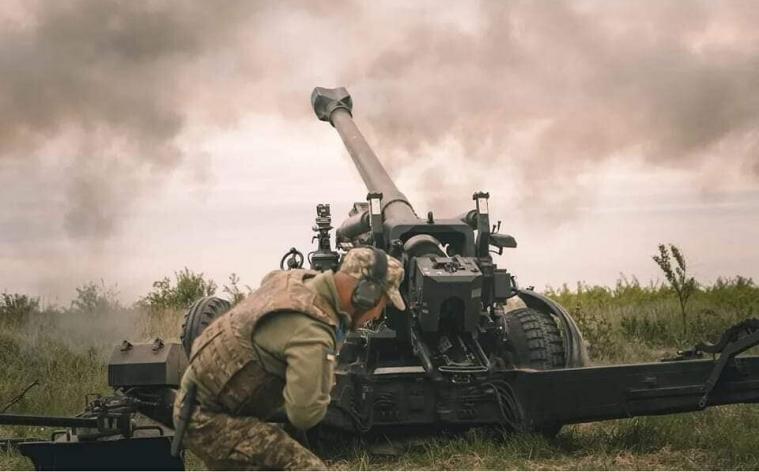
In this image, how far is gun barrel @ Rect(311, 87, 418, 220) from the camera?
8702mm

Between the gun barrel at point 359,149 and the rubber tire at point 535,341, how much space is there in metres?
1.13

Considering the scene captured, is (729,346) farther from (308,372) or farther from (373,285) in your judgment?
(308,372)

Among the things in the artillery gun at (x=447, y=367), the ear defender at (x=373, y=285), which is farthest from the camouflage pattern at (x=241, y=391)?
the artillery gun at (x=447, y=367)

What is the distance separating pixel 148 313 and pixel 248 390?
10.6 metres

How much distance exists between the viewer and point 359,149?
10125 mm

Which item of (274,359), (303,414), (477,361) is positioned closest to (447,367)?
(477,361)

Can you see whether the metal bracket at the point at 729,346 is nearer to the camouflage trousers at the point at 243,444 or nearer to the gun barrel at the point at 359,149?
the gun barrel at the point at 359,149

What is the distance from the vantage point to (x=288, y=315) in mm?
4414

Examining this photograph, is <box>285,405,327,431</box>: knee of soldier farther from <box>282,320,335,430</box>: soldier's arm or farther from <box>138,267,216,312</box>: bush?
<box>138,267,216,312</box>: bush

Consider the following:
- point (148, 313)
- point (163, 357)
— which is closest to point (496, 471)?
point (163, 357)

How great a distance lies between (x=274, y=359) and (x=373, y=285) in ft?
1.63

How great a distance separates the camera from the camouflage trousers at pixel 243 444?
15.0 ft

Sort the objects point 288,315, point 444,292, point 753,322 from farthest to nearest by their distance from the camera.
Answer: point 444,292 < point 753,322 < point 288,315

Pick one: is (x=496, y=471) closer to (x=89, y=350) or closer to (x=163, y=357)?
(x=163, y=357)
